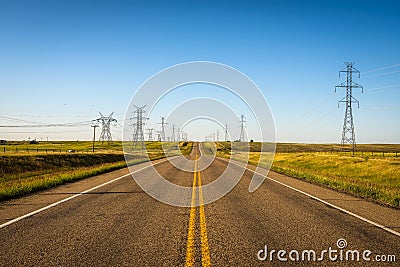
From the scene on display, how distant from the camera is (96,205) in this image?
32.7ft

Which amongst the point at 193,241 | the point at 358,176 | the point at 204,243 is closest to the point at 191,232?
the point at 193,241

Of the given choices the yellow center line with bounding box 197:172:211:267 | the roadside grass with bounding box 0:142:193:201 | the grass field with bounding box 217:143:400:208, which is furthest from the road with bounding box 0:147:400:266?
the roadside grass with bounding box 0:142:193:201

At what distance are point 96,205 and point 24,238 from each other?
145 inches

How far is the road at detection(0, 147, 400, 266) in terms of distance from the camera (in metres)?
5.32

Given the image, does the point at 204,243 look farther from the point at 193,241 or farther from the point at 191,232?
the point at 191,232

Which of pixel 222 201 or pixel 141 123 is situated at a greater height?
pixel 141 123

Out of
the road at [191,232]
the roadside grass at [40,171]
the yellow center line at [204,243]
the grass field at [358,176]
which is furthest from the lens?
the roadside grass at [40,171]

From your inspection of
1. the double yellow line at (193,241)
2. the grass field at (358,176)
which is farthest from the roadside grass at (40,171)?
the grass field at (358,176)

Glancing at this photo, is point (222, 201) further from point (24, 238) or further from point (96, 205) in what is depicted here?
point (24, 238)

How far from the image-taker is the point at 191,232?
22.7 ft

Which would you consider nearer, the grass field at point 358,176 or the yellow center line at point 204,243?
the yellow center line at point 204,243

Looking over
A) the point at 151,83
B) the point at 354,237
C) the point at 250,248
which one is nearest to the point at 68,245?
the point at 250,248

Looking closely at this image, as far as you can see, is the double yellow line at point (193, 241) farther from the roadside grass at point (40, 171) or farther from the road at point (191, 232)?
the roadside grass at point (40, 171)

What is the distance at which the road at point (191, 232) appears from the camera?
5316 mm
